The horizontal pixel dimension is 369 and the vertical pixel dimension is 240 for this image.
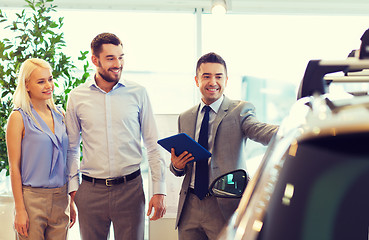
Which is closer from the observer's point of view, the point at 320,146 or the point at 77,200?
the point at 320,146

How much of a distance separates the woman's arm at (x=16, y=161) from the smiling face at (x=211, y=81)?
1.18m

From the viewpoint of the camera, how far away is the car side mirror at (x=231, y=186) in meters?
1.34

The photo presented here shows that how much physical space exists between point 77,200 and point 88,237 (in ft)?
0.77

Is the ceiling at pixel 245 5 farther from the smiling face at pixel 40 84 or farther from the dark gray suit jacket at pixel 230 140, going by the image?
the dark gray suit jacket at pixel 230 140

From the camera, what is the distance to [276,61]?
4.61 metres

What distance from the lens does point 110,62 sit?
224 centimetres

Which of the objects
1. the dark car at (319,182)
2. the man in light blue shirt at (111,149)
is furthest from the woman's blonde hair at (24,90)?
the dark car at (319,182)

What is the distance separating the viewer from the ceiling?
14.4 ft

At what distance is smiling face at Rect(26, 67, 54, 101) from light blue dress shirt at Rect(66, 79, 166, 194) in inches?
6.4

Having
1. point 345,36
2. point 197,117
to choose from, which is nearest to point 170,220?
point 197,117

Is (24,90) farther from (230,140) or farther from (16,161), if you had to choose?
(230,140)

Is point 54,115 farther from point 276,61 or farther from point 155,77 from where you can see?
point 276,61

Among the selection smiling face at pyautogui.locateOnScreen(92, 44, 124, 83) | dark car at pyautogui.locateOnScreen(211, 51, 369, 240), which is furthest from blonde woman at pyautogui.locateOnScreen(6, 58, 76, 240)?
dark car at pyautogui.locateOnScreen(211, 51, 369, 240)

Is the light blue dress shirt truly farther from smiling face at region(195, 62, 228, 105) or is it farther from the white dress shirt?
smiling face at region(195, 62, 228, 105)
